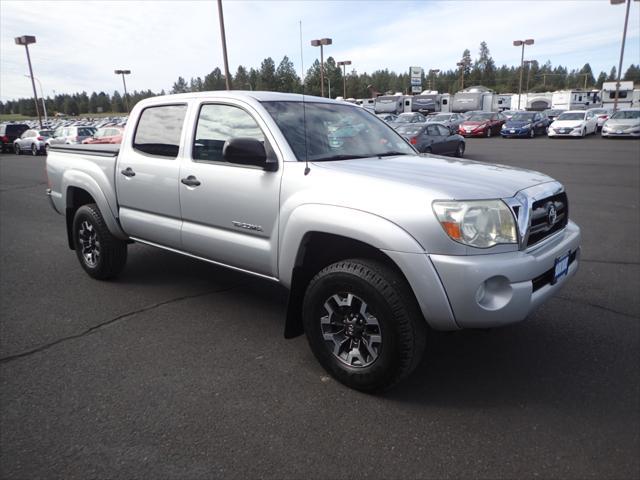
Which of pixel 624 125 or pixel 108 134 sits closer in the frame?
pixel 108 134

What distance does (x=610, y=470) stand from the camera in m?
2.38

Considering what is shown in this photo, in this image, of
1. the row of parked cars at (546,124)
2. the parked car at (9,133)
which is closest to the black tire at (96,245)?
the row of parked cars at (546,124)

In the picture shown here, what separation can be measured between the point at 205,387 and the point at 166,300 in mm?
1783

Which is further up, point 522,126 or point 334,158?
point 334,158

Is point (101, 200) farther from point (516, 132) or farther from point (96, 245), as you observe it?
point (516, 132)

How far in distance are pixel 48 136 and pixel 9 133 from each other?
4.68 metres

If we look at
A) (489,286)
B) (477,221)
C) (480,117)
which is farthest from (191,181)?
(480,117)

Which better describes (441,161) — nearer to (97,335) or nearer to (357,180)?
(357,180)

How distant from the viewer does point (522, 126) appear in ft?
93.2

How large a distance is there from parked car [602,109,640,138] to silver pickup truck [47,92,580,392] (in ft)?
83.1

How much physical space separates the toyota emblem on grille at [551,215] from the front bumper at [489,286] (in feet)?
1.45

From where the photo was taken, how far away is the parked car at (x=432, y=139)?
16.2 meters

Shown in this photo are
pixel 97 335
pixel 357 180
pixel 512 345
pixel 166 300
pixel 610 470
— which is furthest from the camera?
pixel 166 300

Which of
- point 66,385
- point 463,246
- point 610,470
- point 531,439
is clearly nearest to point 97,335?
point 66,385
